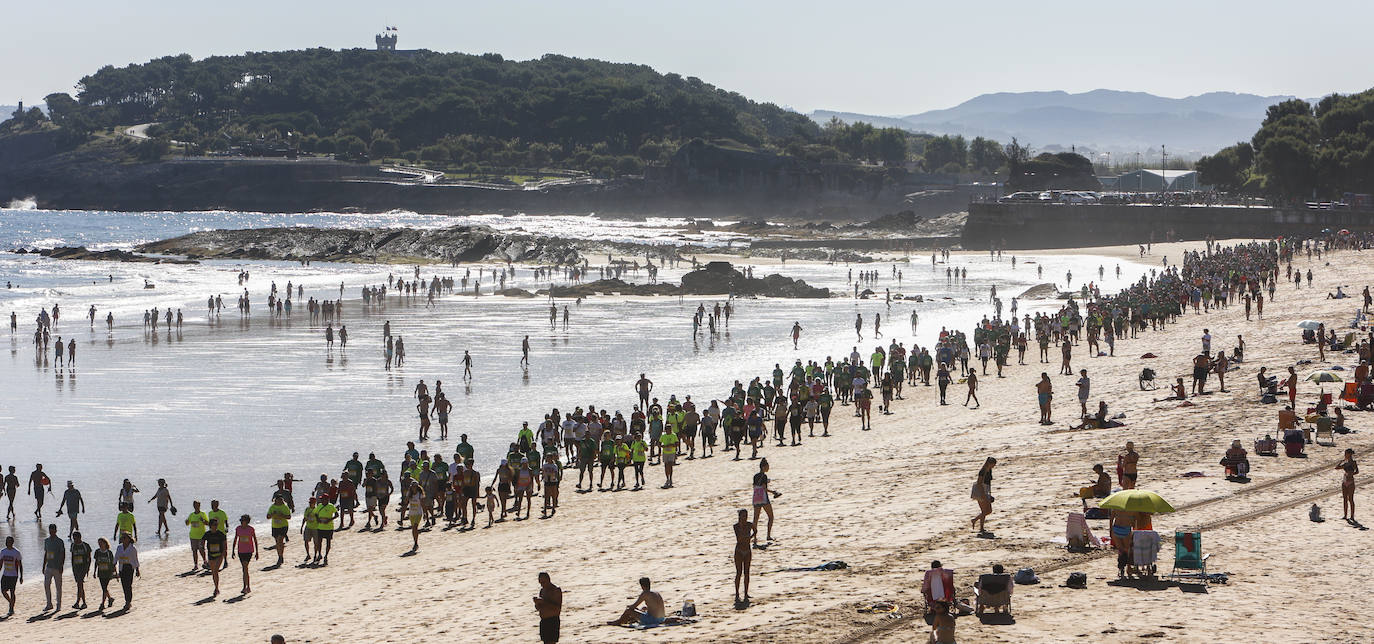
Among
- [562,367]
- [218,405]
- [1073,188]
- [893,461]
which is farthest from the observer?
[1073,188]

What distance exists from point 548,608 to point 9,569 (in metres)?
6.95

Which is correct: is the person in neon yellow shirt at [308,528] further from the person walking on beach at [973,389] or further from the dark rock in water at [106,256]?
the dark rock in water at [106,256]

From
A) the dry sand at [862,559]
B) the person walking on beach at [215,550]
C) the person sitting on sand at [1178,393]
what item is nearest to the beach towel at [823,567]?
the dry sand at [862,559]

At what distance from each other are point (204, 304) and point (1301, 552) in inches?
1865

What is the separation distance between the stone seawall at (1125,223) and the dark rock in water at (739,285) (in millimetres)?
31714

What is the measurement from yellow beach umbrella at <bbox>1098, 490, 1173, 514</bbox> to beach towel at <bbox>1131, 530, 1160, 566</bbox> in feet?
1.45

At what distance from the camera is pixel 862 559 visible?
1246cm

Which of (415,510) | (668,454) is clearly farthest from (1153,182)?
(415,510)

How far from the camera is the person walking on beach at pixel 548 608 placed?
10241mm

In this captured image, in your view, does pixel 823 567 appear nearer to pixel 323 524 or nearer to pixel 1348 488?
pixel 1348 488

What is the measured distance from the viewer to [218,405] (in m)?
26.1

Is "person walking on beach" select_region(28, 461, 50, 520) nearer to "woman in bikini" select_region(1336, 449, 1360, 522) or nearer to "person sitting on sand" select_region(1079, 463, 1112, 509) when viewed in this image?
"person sitting on sand" select_region(1079, 463, 1112, 509)

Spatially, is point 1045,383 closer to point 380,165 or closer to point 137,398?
point 137,398

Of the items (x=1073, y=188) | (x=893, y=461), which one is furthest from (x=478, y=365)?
(x=1073, y=188)
